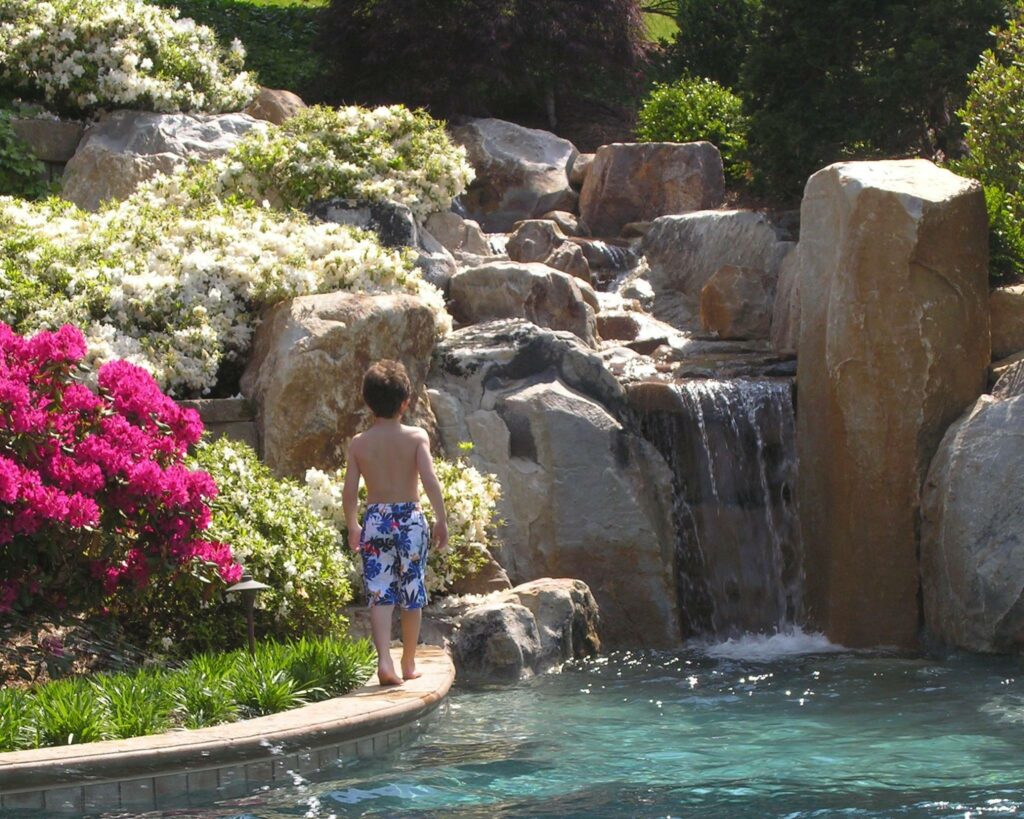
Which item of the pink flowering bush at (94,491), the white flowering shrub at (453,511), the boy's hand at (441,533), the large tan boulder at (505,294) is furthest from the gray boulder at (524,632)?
the large tan boulder at (505,294)

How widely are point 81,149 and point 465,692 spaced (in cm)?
768

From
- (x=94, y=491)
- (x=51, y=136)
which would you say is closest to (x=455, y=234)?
(x=51, y=136)

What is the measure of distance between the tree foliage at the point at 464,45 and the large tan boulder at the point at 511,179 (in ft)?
3.38

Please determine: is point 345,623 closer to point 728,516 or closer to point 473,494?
point 473,494

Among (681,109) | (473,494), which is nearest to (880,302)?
(473,494)

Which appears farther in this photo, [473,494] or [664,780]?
[473,494]

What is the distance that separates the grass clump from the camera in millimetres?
6070

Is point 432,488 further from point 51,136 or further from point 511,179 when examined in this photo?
point 511,179

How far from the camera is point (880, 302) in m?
10.7

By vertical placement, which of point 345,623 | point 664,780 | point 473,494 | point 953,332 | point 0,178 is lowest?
point 664,780

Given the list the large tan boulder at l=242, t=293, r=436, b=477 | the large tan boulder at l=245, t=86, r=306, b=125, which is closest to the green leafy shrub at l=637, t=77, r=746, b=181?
the large tan boulder at l=245, t=86, r=306, b=125

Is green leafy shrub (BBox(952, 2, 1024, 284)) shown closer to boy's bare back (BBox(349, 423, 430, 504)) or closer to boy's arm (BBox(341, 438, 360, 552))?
boy's bare back (BBox(349, 423, 430, 504))

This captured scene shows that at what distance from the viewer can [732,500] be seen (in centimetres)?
1134

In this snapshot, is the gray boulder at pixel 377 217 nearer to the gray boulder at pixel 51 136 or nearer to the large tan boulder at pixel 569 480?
the large tan boulder at pixel 569 480
